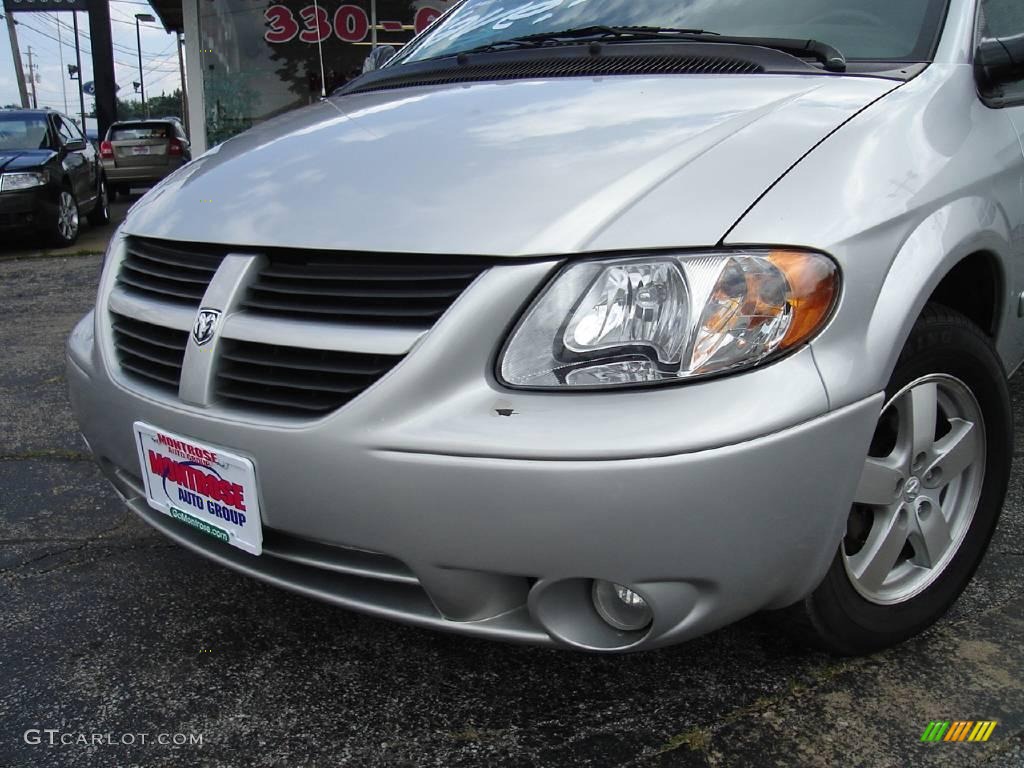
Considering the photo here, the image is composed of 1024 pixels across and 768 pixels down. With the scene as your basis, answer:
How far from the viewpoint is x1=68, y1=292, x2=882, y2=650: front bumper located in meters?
1.38

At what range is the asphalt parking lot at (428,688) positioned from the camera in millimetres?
1670

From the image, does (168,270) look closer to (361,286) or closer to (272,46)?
(361,286)

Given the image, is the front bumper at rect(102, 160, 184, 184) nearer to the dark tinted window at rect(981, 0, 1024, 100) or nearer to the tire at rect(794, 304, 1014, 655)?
the dark tinted window at rect(981, 0, 1024, 100)

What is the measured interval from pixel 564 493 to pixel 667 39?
4.18 ft

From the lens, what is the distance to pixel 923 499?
1877 mm

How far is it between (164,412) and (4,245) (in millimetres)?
8980

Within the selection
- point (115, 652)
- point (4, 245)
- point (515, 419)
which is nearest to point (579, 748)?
point (515, 419)

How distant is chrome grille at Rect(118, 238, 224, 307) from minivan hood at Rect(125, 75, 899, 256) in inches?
1.4

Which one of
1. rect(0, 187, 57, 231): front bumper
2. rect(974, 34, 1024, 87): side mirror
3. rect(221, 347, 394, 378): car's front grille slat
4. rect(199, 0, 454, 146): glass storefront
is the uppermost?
rect(199, 0, 454, 146): glass storefront

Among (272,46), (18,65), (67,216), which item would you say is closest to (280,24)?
(272,46)

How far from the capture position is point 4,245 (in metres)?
9.40

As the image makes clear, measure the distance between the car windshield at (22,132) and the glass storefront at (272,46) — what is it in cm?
244

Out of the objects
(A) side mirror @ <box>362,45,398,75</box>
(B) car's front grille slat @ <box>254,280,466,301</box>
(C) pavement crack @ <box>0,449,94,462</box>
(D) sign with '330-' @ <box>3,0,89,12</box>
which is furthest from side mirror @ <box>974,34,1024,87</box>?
(D) sign with '330-' @ <box>3,0,89,12</box>

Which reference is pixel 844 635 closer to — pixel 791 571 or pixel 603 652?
pixel 791 571
